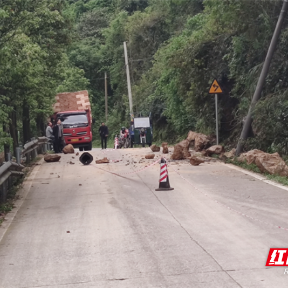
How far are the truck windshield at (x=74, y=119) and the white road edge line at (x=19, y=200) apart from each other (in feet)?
51.2

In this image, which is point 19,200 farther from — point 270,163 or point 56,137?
point 56,137

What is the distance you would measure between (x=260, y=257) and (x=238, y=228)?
6.36ft

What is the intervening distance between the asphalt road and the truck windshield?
64.0ft

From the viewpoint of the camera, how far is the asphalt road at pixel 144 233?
22.3 feet

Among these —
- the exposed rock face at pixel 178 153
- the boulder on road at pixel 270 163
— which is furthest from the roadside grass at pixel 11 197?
the boulder on road at pixel 270 163

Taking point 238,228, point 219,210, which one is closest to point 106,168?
point 219,210

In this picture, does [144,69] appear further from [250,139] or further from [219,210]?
[219,210]

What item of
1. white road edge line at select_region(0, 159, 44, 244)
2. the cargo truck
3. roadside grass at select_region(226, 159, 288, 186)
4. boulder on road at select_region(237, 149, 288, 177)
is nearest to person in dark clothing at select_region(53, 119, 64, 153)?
the cargo truck

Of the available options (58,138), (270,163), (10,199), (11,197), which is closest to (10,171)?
(11,197)

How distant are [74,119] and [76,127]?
27.4 inches

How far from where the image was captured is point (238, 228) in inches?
366

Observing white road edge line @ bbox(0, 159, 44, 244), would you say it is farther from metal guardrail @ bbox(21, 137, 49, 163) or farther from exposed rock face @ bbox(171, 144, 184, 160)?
exposed rock face @ bbox(171, 144, 184, 160)

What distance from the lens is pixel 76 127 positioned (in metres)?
35.3

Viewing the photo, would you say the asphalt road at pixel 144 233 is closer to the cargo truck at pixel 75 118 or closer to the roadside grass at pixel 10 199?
the roadside grass at pixel 10 199
